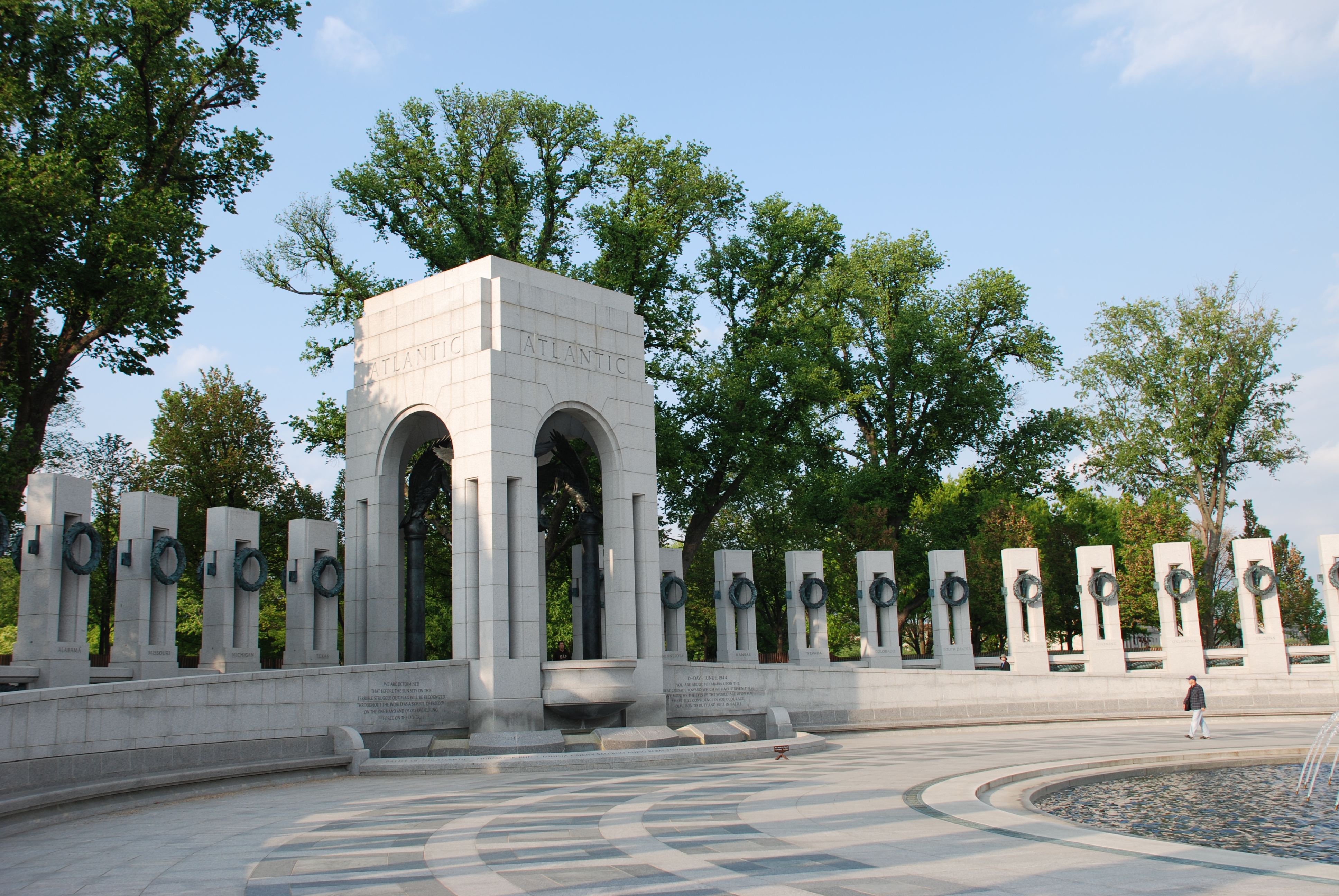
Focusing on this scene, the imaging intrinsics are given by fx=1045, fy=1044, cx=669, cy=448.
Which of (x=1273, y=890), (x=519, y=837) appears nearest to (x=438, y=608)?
(x=519, y=837)

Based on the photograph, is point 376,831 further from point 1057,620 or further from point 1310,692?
point 1057,620

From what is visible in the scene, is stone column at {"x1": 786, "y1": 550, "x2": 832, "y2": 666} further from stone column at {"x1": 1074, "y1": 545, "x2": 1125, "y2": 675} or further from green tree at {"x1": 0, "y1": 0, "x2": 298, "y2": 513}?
green tree at {"x1": 0, "y1": 0, "x2": 298, "y2": 513}

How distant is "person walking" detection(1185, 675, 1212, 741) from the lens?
2134 centimetres

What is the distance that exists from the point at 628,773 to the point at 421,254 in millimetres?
25507

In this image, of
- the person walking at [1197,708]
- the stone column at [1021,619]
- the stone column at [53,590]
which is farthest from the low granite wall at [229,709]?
the stone column at [1021,619]

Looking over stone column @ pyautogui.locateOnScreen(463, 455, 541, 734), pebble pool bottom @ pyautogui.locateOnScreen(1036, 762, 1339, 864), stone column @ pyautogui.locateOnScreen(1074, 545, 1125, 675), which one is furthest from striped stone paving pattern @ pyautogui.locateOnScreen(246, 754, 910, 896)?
stone column @ pyautogui.locateOnScreen(1074, 545, 1125, 675)

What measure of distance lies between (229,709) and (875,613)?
20278 mm

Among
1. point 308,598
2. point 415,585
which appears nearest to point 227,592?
point 308,598

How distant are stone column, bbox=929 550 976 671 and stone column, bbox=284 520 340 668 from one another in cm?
1771

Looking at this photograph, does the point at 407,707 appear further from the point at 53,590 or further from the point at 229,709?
the point at 53,590

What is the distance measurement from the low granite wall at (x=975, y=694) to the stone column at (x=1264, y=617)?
58 cm

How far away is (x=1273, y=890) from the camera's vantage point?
25.6 ft

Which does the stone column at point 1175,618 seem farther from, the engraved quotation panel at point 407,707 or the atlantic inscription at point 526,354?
the engraved quotation panel at point 407,707

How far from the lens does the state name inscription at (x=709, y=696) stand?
26.2m
